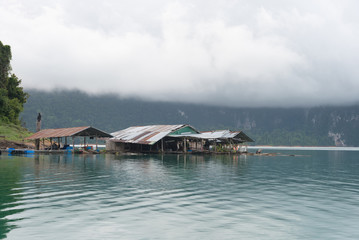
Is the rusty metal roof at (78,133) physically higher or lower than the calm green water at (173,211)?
higher

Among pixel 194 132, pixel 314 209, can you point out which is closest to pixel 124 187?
pixel 314 209

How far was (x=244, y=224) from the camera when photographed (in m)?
12.4

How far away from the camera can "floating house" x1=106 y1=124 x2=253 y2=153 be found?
222 feet

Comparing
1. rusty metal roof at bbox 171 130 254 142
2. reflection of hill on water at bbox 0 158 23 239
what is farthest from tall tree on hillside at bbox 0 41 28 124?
reflection of hill on water at bbox 0 158 23 239

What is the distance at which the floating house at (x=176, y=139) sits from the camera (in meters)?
67.6

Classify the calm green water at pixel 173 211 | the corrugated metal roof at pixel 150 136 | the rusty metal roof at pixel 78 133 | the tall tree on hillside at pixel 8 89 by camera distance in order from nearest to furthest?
the calm green water at pixel 173 211 → the rusty metal roof at pixel 78 133 → the corrugated metal roof at pixel 150 136 → the tall tree on hillside at pixel 8 89

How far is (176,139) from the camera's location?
240 ft

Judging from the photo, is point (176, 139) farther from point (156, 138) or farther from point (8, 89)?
point (8, 89)

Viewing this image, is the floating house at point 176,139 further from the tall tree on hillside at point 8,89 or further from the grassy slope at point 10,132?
the tall tree on hillside at point 8,89

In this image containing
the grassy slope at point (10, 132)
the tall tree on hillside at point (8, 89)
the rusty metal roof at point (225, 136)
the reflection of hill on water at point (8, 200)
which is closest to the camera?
the reflection of hill on water at point (8, 200)

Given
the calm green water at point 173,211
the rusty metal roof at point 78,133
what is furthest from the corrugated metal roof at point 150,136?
the calm green water at point 173,211

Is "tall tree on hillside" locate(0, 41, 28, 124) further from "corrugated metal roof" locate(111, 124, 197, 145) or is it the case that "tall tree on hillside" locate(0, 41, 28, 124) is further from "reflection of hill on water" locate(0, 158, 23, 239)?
"reflection of hill on water" locate(0, 158, 23, 239)

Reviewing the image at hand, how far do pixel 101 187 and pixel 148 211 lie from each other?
24.5 feet

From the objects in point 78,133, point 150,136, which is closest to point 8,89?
point 78,133
